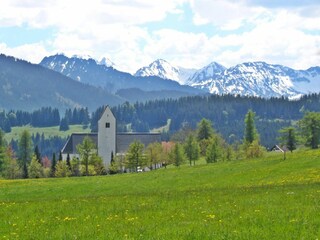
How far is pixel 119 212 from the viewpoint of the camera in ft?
85.3

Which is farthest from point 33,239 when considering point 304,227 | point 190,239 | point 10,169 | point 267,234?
point 10,169

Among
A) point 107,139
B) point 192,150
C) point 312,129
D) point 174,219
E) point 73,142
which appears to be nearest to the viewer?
point 174,219

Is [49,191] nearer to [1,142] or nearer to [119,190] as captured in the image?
[119,190]

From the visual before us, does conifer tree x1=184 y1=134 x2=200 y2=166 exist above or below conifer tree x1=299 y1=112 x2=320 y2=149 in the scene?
below

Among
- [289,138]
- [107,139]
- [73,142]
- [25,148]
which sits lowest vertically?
[25,148]

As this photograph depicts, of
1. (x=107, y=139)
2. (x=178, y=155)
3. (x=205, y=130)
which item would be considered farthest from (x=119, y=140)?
(x=178, y=155)

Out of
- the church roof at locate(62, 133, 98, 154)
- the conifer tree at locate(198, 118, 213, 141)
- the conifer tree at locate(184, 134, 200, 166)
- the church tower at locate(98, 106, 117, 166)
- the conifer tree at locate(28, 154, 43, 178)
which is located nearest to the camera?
the conifer tree at locate(184, 134, 200, 166)

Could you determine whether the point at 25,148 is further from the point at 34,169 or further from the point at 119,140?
the point at 119,140

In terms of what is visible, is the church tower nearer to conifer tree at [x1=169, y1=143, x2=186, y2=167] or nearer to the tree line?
the tree line

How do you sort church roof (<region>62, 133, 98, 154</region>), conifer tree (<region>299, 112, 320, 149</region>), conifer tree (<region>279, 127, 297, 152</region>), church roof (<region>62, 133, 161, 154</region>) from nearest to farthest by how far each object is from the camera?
conifer tree (<region>279, 127, 297, 152</region>)
conifer tree (<region>299, 112, 320, 149</region>)
church roof (<region>62, 133, 161, 154</region>)
church roof (<region>62, 133, 98, 154</region>)

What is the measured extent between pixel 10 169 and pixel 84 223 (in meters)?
123

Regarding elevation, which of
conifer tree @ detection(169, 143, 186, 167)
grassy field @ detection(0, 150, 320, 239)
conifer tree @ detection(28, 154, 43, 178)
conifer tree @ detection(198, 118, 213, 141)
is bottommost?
conifer tree @ detection(28, 154, 43, 178)

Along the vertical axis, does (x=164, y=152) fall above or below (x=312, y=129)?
below

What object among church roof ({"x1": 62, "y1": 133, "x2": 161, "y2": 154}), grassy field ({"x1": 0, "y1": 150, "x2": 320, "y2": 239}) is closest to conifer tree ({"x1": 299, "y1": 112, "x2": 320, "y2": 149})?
church roof ({"x1": 62, "y1": 133, "x2": 161, "y2": 154})
